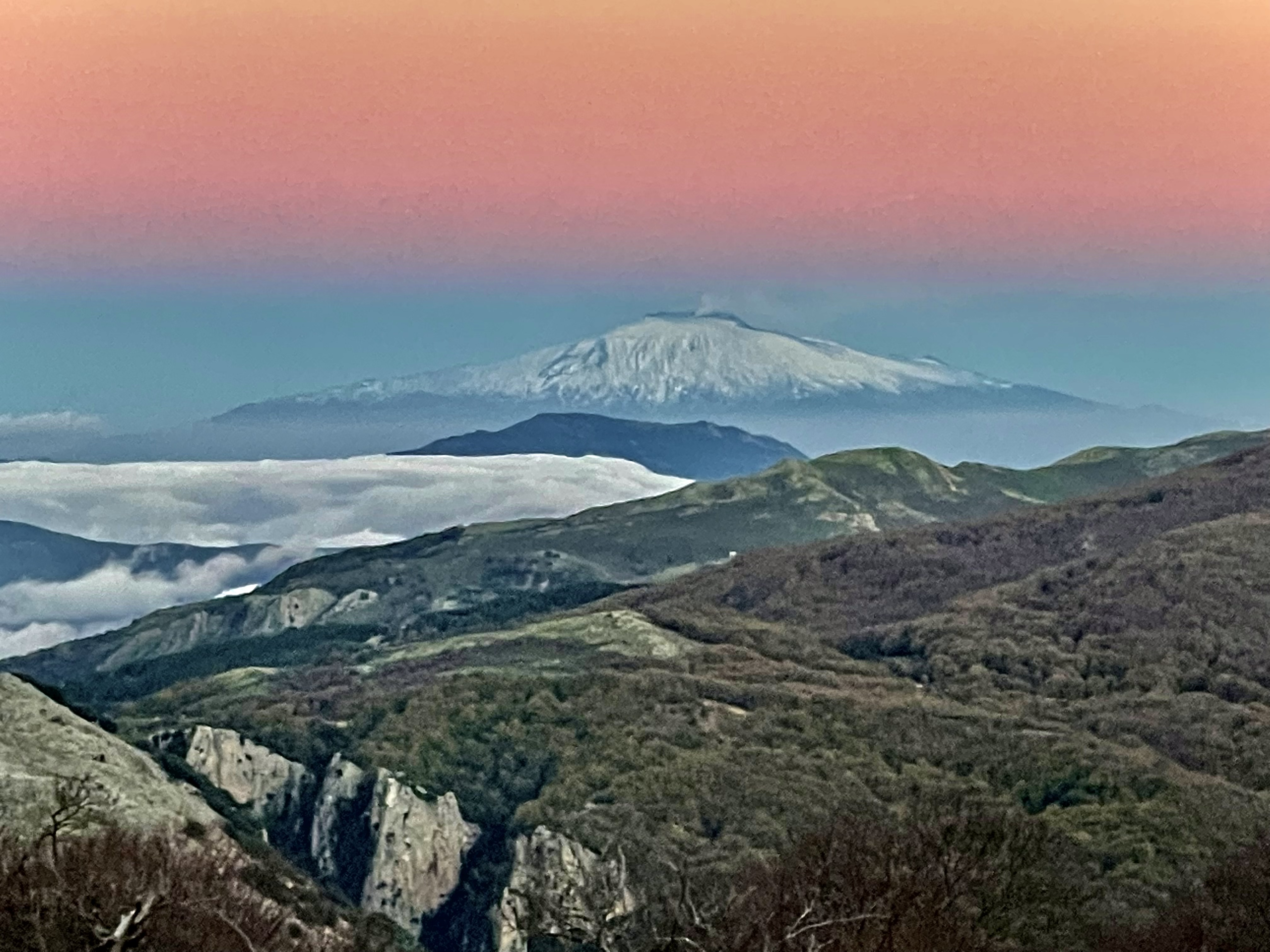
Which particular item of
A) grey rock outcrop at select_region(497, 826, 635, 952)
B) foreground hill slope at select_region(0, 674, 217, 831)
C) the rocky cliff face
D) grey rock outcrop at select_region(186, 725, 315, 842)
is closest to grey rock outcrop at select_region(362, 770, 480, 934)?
the rocky cliff face

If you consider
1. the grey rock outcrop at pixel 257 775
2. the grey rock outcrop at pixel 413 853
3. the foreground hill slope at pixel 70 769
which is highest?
the foreground hill slope at pixel 70 769

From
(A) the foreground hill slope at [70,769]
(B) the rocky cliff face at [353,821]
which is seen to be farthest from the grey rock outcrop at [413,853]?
(A) the foreground hill slope at [70,769]

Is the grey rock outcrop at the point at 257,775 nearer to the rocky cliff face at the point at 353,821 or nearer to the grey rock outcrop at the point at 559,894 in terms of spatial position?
the rocky cliff face at the point at 353,821

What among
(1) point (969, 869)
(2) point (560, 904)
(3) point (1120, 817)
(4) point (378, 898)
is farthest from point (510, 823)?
(2) point (560, 904)

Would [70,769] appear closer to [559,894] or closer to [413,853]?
[559,894]

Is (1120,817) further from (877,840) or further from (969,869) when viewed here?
(969,869)

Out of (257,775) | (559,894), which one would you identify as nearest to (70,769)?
(559,894)

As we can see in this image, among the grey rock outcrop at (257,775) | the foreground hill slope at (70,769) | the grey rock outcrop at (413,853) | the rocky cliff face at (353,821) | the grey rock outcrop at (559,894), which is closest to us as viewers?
the grey rock outcrop at (559,894)
